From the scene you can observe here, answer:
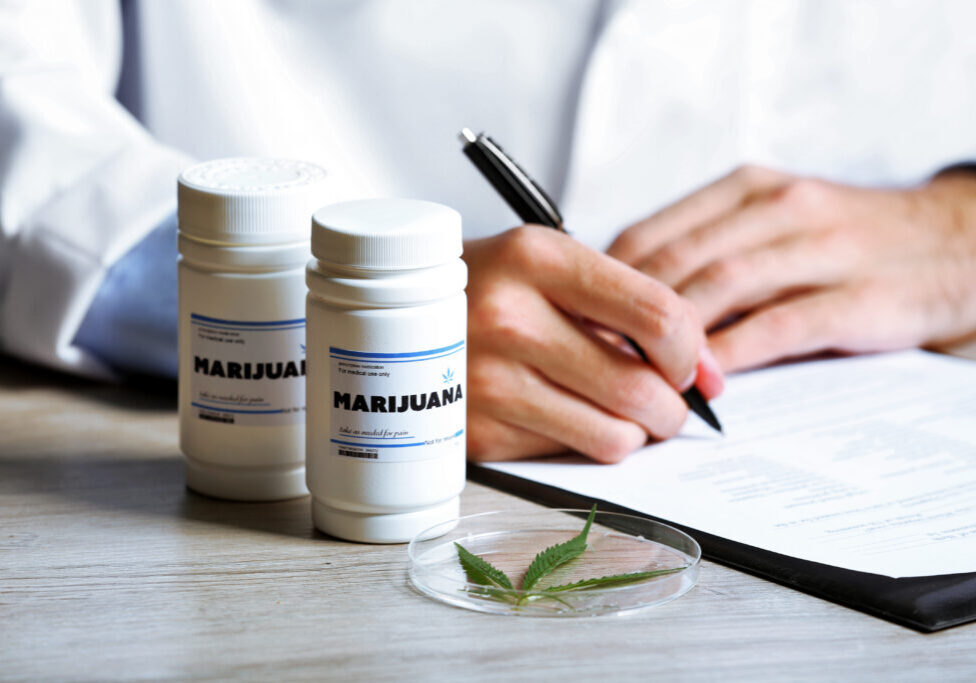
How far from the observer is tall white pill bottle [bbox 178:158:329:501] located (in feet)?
2.10

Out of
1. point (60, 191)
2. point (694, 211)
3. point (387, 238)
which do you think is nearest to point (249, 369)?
point (387, 238)

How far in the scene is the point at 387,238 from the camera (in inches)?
22.2

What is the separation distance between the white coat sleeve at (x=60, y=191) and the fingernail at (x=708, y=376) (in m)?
0.45

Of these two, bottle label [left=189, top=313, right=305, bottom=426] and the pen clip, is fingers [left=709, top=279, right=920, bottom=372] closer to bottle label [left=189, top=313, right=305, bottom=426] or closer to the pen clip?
the pen clip

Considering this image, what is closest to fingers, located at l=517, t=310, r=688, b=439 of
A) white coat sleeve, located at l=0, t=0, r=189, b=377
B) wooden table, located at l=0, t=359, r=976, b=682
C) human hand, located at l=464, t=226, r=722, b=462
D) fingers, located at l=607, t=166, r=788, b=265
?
human hand, located at l=464, t=226, r=722, b=462

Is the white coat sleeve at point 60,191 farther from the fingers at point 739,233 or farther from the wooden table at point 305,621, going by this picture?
the fingers at point 739,233

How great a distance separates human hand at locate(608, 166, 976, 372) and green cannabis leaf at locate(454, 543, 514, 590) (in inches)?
15.6

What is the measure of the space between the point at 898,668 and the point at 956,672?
0.08 ft

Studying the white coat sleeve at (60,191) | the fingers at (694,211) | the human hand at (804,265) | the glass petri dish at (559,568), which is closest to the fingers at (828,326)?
the human hand at (804,265)

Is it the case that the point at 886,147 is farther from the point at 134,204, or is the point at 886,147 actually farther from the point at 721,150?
the point at 134,204

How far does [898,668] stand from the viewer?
0.49m

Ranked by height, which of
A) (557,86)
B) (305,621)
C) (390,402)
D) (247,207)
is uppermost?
(557,86)

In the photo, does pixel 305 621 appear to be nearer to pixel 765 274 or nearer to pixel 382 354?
pixel 382 354

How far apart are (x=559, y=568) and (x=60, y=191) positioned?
1.90 ft
